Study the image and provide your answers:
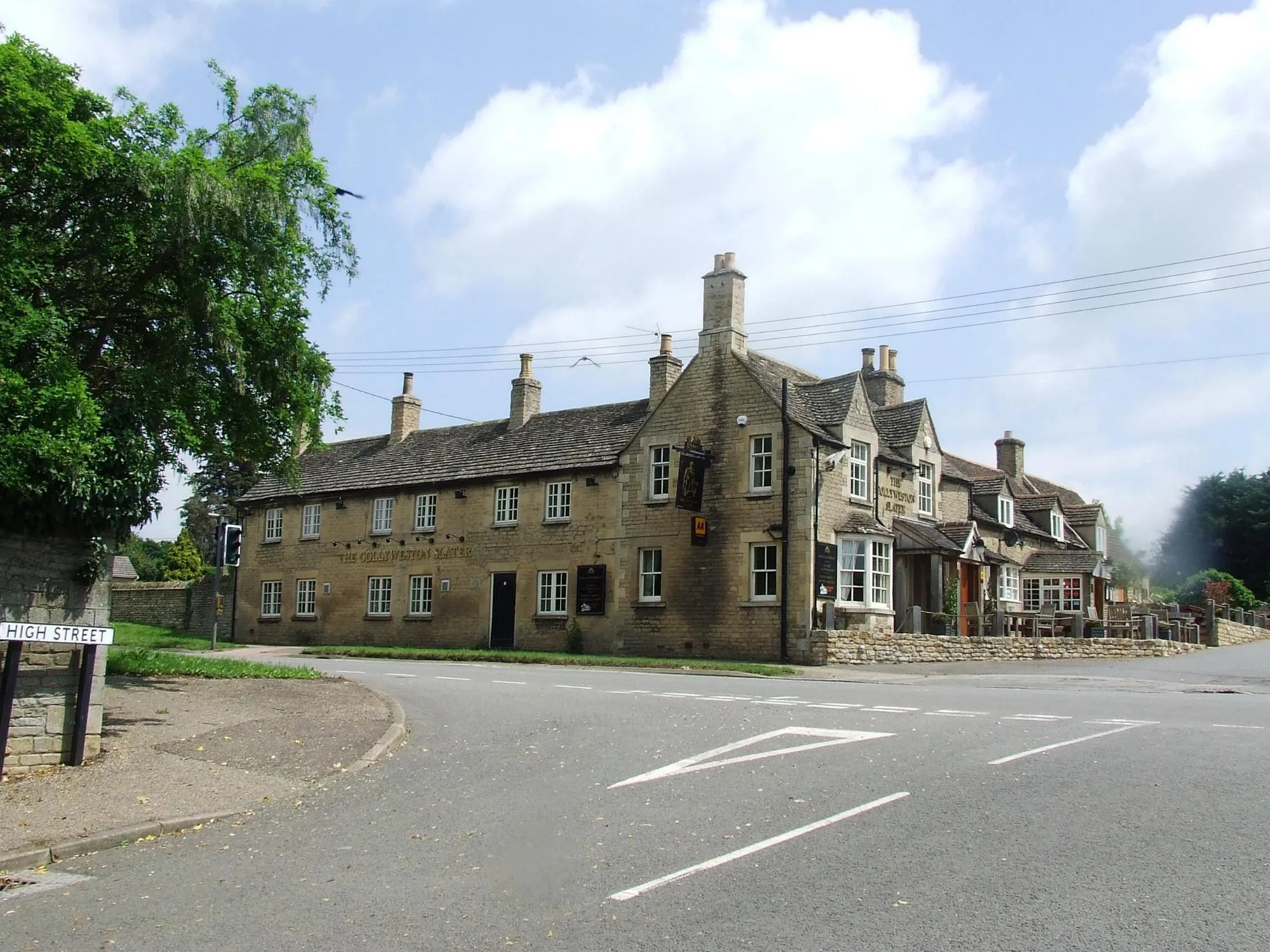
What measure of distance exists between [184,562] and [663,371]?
38.7 m

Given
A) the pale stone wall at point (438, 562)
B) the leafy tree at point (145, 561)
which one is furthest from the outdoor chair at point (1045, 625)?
the leafy tree at point (145, 561)

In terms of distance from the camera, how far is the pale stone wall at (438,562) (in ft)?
118

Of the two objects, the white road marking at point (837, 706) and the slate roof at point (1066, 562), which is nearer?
the white road marking at point (837, 706)

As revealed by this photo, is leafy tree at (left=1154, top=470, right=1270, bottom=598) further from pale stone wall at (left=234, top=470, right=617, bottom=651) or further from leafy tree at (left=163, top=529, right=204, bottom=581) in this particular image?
leafy tree at (left=163, top=529, right=204, bottom=581)

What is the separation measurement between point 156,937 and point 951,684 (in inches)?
724

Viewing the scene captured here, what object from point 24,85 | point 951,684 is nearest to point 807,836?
point 24,85

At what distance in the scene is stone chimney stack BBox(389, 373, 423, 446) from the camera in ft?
149

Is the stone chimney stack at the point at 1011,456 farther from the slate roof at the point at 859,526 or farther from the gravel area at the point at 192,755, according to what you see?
the gravel area at the point at 192,755

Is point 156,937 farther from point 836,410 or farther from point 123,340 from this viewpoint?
point 836,410

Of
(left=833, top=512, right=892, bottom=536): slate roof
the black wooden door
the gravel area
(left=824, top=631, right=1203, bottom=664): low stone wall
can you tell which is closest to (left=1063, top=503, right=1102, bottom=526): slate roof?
(left=824, top=631, right=1203, bottom=664): low stone wall

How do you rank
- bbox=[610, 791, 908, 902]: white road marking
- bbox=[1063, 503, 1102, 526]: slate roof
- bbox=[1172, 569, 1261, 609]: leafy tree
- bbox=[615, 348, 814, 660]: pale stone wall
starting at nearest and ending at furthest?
bbox=[610, 791, 908, 902]: white road marking
bbox=[615, 348, 814, 660]: pale stone wall
bbox=[1063, 503, 1102, 526]: slate roof
bbox=[1172, 569, 1261, 609]: leafy tree

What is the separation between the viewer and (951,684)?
2259 centimetres

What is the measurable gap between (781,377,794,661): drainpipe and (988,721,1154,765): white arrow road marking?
56.0ft

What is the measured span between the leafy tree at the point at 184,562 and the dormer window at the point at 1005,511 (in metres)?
40.6
